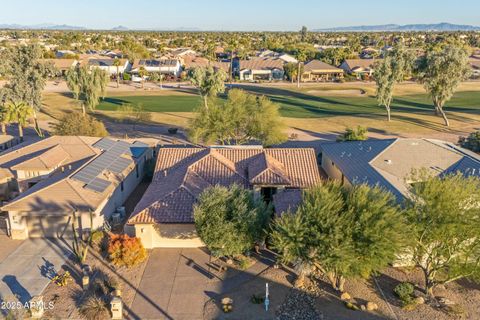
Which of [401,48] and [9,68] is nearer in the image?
[9,68]

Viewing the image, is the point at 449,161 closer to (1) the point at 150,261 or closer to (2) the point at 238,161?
(2) the point at 238,161

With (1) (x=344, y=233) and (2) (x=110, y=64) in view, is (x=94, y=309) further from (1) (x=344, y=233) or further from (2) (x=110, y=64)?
(2) (x=110, y=64)

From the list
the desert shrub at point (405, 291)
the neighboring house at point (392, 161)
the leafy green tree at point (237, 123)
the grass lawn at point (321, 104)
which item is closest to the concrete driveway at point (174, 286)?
the desert shrub at point (405, 291)

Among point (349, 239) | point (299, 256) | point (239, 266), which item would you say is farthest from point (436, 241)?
point (239, 266)

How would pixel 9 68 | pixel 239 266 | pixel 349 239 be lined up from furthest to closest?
pixel 9 68 < pixel 239 266 < pixel 349 239

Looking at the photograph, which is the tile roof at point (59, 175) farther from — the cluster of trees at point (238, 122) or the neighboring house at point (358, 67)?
the neighboring house at point (358, 67)

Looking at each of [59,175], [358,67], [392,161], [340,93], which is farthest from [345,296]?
[358,67]
